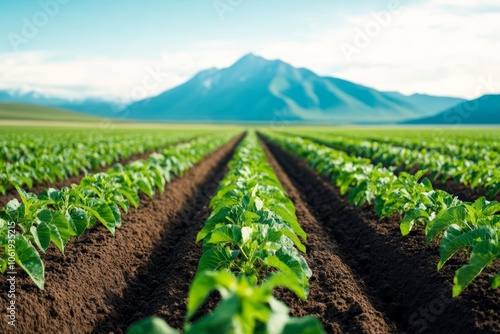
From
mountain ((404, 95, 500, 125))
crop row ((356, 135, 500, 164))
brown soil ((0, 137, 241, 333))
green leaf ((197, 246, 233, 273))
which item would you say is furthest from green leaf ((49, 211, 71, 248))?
mountain ((404, 95, 500, 125))

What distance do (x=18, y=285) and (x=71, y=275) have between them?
1.97ft

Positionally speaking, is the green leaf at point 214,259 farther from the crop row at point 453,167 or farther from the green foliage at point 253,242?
the crop row at point 453,167

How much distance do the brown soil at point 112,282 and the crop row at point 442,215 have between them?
2626mm

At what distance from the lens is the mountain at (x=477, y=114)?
135 m

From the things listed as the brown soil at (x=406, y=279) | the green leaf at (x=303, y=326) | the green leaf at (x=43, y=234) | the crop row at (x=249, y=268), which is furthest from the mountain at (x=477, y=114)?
the green leaf at (x=303, y=326)

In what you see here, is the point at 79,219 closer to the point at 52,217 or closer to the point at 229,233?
the point at 52,217

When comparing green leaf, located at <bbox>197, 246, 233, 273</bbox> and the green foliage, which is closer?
the green foliage

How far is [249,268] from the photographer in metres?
3.87

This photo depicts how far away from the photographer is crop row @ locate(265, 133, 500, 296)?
3414mm

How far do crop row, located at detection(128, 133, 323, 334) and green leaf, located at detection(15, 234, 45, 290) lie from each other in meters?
1.34

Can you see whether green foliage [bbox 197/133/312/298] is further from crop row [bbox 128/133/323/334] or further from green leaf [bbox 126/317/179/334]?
green leaf [bbox 126/317/179/334]

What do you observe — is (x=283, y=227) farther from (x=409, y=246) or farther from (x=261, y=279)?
(x=409, y=246)

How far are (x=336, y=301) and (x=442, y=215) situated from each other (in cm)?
143

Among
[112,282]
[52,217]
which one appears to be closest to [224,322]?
[52,217]
